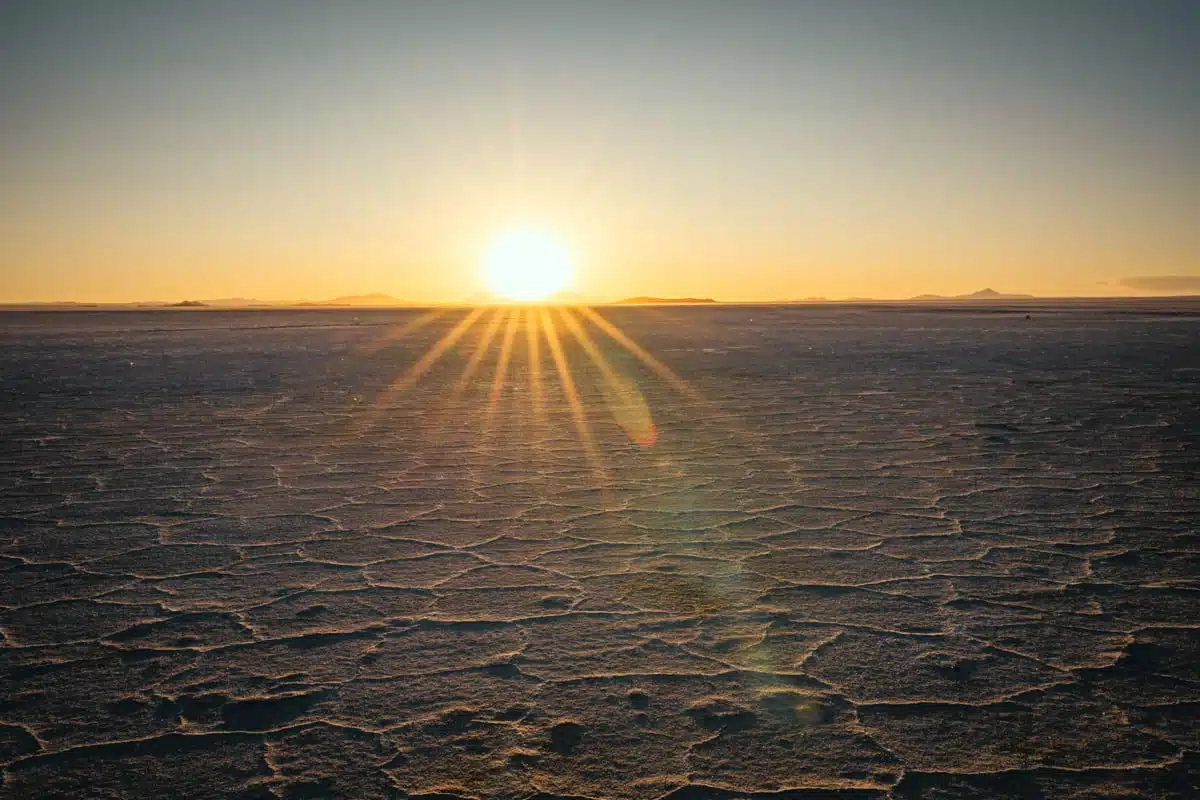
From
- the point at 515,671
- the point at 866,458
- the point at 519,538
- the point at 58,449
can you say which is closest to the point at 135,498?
the point at 58,449

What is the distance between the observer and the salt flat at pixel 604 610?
2127 millimetres

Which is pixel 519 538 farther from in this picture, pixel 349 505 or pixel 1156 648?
pixel 1156 648

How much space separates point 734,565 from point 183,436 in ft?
18.3

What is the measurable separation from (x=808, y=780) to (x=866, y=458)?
423cm

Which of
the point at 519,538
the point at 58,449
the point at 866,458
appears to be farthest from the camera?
the point at 58,449

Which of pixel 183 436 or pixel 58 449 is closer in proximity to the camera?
pixel 58 449

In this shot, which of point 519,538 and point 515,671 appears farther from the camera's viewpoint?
point 519,538

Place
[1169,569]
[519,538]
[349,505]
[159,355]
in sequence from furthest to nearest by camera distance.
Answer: [159,355] < [349,505] < [519,538] < [1169,569]

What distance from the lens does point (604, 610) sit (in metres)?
3.12

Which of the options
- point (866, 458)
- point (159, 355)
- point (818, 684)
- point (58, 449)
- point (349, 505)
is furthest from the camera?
point (159, 355)

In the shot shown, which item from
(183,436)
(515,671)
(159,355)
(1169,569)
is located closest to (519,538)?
(515,671)

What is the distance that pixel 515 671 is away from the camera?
8.61ft

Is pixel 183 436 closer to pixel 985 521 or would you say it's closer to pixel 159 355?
pixel 985 521

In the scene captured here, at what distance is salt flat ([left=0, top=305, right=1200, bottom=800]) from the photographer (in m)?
2.13
